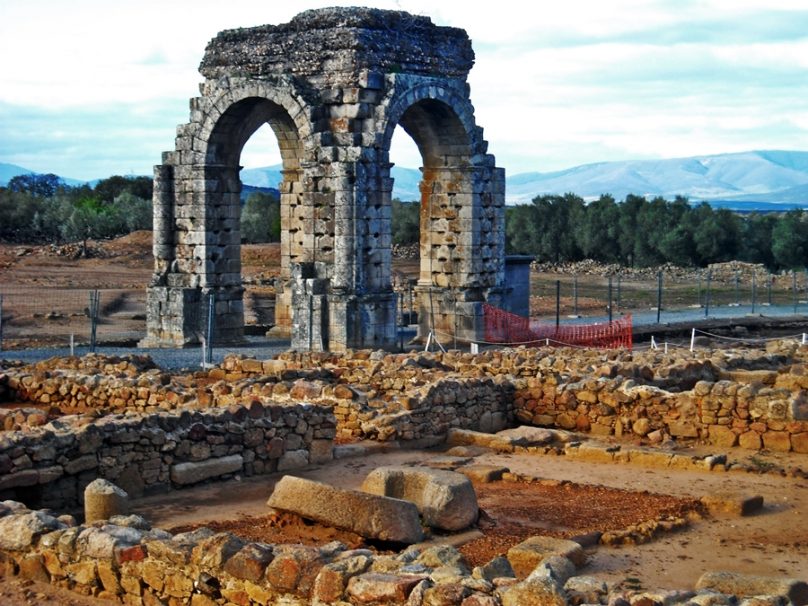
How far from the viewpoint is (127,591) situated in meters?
8.28

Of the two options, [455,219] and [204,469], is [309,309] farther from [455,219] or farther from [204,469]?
[204,469]

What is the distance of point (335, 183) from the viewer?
23281mm

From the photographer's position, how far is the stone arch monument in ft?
77.3

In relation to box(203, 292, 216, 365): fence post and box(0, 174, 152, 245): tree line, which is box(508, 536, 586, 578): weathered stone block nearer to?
box(203, 292, 216, 365): fence post

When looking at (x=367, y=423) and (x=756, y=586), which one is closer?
(x=756, y=586)

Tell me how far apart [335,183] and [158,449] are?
12013mm

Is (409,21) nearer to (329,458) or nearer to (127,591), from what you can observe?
(329,458)

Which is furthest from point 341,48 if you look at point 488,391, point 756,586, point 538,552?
point 756,586

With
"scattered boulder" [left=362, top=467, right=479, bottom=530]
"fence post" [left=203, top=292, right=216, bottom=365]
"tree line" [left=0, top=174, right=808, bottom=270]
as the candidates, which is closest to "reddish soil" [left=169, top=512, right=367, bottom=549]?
"scattered boulder" [left=362, top=467, right=479, bottom=530]

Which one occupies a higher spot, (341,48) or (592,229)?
(341,48)

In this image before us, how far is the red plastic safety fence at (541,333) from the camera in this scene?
82.2ft

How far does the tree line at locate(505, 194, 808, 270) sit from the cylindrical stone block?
4617 centimetres

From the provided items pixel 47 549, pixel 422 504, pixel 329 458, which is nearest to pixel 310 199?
pixel 329 458

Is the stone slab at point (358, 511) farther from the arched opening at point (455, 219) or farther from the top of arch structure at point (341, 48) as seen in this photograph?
the arched opening at point (455, 219)
